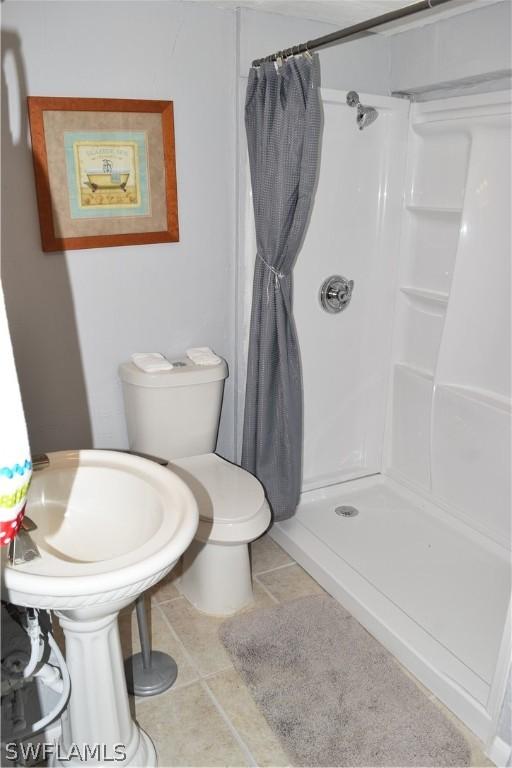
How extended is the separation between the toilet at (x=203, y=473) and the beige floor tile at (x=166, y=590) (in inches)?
1.3

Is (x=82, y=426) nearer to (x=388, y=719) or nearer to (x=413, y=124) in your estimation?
(x=388, y=719)

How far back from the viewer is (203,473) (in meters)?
2.29

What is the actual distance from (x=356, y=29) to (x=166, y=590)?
2044 millimetres

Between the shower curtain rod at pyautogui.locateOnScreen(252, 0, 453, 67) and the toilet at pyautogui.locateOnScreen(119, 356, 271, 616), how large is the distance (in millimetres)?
1106

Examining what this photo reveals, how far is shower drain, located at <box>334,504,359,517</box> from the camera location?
2764 millimetres

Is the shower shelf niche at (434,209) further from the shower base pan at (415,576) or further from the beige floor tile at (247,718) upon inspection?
the beige floor tile at (247,718)

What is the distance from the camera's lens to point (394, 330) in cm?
290

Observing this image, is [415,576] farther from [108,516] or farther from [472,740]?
[108,516]

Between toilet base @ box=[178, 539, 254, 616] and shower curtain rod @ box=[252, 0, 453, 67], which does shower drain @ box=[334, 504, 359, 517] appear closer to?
toilet base @ box=[178, 539, 254, 616]

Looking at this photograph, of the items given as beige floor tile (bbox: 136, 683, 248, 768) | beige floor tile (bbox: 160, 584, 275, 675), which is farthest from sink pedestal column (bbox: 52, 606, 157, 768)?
beige floor tile (bbox: 160, 584, 275, 675)

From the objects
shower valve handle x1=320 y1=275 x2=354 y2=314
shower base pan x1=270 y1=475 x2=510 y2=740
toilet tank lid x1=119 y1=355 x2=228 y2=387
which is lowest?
shower base pan x1=270 y1=475 x2=510 y2=740

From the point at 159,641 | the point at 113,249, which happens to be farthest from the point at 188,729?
the point at 113,249

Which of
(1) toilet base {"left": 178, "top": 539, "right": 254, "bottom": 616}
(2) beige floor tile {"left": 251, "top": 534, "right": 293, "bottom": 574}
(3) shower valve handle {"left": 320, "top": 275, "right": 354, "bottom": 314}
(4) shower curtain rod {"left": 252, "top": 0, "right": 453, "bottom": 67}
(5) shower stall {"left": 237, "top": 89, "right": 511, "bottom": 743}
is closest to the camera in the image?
(4) shower curtain rod {"left": 252, "top": 0, "right": 453, "bottom": 67}

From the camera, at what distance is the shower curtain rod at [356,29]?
63.3 inches
